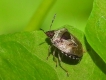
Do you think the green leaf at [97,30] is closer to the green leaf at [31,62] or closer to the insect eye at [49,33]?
the green leaf at [31,62]

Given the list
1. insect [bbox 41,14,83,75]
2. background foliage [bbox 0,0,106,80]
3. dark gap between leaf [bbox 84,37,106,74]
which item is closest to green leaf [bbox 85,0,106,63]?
background foliage [bbox 0,0,106,80]

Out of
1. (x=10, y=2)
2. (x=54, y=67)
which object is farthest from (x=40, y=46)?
(x=10, y=2)

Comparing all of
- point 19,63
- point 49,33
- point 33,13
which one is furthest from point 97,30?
point 33,13

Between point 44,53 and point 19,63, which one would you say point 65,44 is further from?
point 19,63

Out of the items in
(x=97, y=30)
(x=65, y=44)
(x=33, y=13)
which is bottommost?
(x=65, y=44)

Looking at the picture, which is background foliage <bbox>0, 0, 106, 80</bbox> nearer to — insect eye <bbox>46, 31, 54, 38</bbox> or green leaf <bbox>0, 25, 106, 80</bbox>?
green leaf <bbox>0, 25, 106, 80</bbox>

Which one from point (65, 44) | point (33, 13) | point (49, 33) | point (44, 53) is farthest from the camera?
point (33, 13)
